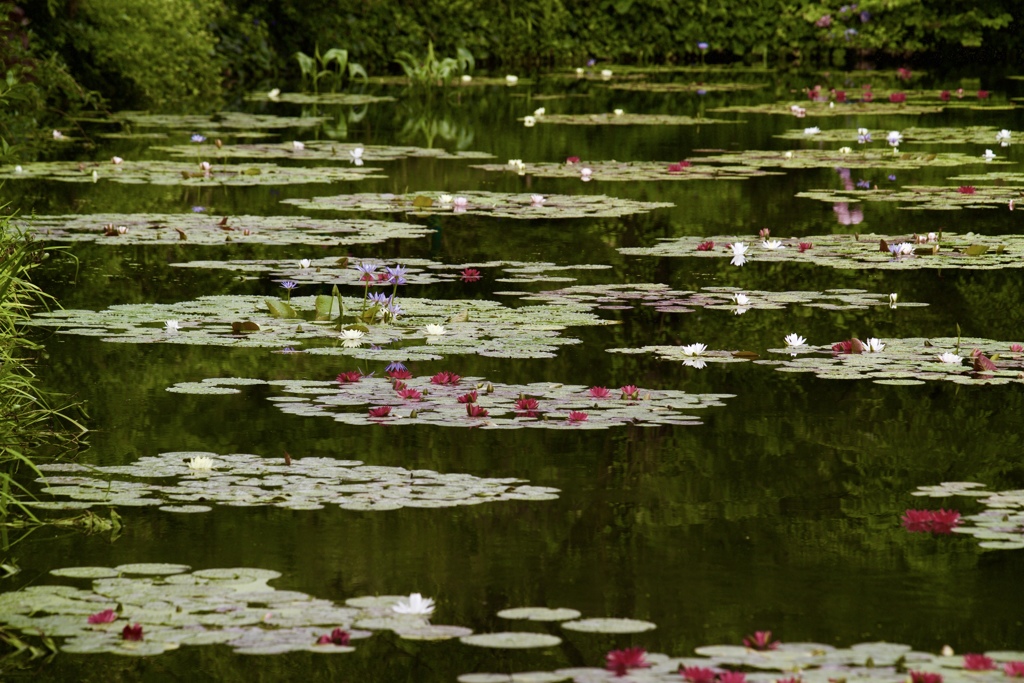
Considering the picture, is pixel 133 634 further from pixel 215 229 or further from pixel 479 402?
pixel 215 229

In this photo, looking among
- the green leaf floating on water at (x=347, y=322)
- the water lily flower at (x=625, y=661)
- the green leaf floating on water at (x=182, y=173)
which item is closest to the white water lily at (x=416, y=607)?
the water lily flower at (x=625, y=661)

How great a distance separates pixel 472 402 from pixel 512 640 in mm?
1919

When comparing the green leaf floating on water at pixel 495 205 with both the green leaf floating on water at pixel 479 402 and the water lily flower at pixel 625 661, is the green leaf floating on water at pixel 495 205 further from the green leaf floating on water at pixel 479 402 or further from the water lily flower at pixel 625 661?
the water lily flower at pixel 625 661

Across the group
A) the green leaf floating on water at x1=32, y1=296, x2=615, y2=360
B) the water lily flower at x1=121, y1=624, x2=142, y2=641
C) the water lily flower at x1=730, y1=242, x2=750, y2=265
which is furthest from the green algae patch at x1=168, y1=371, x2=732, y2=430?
the water lily flower at x1=730, y1=242, x2=750, y2=265

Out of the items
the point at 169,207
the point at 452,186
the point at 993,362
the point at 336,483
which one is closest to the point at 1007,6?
the point at 452,186

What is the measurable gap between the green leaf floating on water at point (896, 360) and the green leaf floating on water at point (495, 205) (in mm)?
3651

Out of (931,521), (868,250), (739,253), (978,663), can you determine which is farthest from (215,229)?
(978,663)

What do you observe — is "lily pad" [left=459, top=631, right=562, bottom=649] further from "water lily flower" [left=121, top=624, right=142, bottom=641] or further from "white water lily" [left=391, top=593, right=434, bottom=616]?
"water lily flower" [left=121, top=624, right=142, bottom=641]

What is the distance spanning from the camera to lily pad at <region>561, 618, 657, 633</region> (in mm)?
3402

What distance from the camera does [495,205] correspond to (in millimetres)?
10023

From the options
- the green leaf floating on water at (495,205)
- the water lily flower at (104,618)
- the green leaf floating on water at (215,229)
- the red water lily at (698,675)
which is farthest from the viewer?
the green leaf floating on water at (495,205)

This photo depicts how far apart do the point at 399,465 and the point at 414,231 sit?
14.3ft

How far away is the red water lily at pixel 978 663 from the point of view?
3.10 metres

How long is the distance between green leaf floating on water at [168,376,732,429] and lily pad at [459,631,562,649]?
5.35 feet
